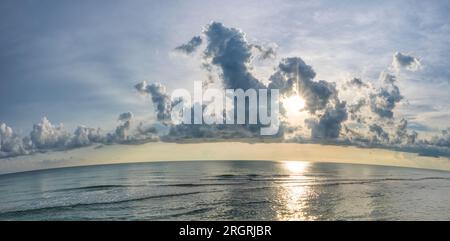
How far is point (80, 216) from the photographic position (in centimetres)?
5138

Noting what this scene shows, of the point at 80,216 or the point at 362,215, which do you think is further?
the point at 80,216

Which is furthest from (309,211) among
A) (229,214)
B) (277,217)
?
(229,214)

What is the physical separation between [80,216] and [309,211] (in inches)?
1275
